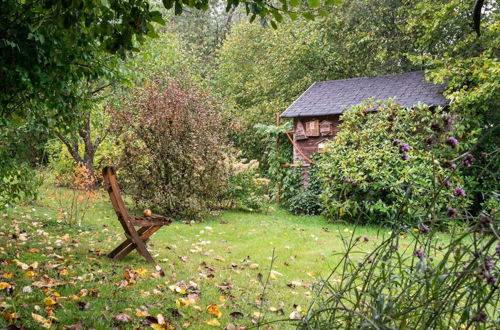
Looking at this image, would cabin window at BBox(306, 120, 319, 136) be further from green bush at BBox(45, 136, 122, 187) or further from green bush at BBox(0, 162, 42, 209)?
green bush at BBox(0, 162, 42, 209)

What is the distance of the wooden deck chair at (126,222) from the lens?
Result: 4891 mm

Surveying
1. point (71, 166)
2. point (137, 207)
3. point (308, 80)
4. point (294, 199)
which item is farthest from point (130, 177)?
point (308, 80)

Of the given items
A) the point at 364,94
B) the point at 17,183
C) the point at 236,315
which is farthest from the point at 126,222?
the point at 364,94

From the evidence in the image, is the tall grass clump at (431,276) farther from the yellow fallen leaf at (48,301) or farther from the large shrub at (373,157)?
the large shrub at (373,157)

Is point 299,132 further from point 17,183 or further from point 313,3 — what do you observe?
point 313,3

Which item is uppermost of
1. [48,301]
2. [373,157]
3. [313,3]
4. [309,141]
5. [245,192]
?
[313,3]

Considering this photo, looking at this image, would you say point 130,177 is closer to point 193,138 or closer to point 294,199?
point 193,138

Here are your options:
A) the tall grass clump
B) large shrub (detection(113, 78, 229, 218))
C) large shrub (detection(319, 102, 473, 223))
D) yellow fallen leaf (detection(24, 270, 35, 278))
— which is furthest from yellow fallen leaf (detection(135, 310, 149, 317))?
large shrub (detection(319, 102, 473, 223))

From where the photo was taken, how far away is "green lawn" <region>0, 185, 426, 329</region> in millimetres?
3393

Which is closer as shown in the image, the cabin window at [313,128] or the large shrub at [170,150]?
the large shrub at [170,150]

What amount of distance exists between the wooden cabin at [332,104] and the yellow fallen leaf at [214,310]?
928 centimetres

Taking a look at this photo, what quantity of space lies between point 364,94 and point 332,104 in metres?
1.09

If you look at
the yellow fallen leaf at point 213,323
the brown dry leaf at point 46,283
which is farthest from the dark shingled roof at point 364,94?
the brown dry leaf at point 46,283

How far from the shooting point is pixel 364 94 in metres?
13.2
